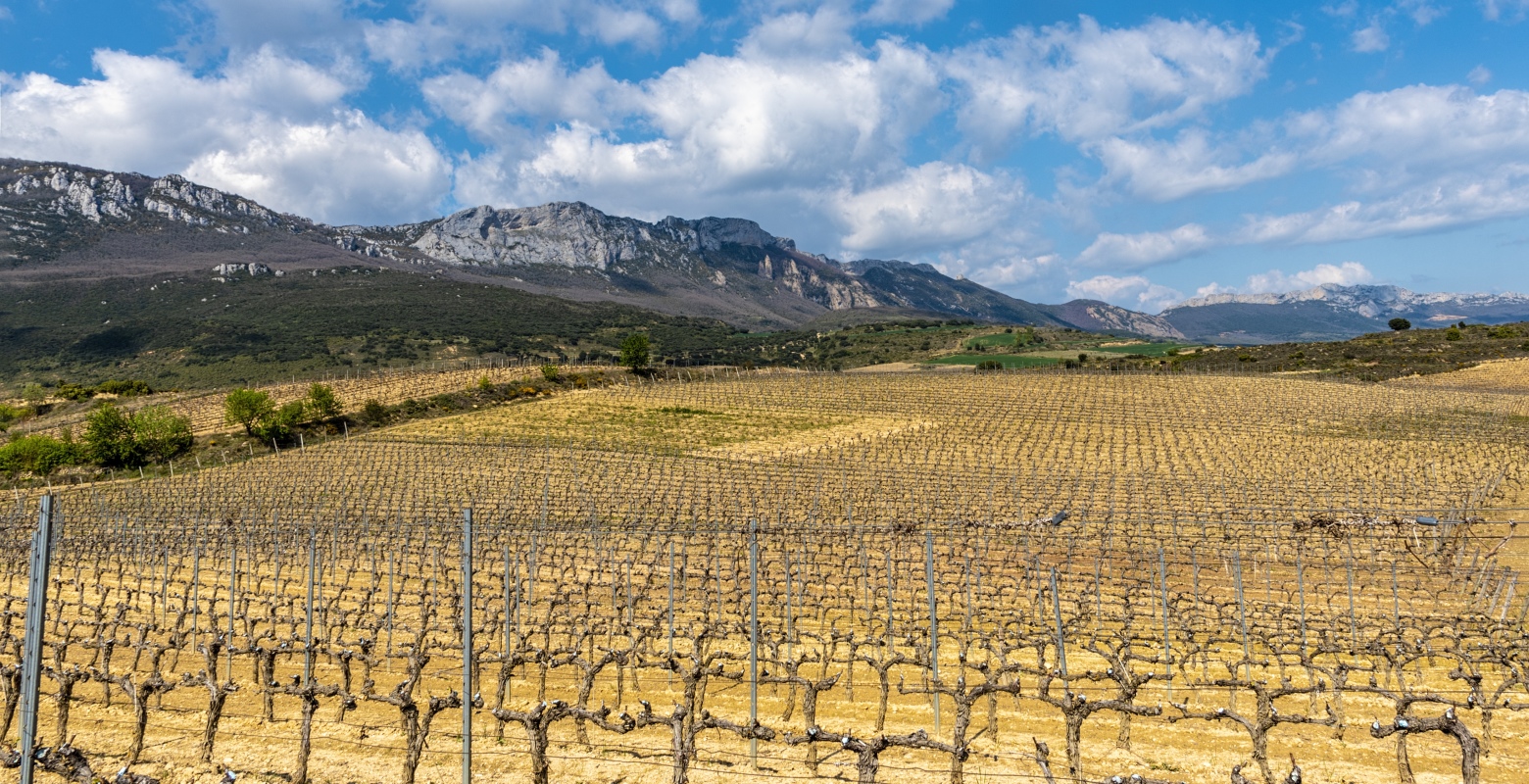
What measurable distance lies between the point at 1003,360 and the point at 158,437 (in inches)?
3409

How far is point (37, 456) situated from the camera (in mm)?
51156

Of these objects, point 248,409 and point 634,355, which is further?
point 634,355

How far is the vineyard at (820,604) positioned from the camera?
33.3ft

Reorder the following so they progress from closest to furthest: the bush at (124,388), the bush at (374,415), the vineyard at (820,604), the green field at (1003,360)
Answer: the vineyard at (820,604)
the bush at (374,415)
the bush at (124,388)
the green field at (1003,360)

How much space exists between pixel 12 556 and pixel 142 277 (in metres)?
139

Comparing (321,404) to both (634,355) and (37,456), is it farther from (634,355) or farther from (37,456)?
(634,355)

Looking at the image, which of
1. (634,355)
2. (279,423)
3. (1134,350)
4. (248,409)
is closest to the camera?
(279,423)

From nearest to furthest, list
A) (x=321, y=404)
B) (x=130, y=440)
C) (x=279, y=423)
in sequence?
1. (x=130, y=440)
2. (x=279, y=423)
3. (x=321, y=404)

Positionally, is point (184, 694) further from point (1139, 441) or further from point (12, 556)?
point (1139, 441)

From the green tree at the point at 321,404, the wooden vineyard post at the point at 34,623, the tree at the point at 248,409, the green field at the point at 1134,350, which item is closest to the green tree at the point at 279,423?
the tree at the point at 248,409

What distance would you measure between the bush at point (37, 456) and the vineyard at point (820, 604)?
835cm

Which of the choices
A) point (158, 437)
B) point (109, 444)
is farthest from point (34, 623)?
point (109, 444)

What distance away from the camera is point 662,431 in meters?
56.3

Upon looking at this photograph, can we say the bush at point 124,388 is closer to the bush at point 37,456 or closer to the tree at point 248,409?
the bush at point 37,456
